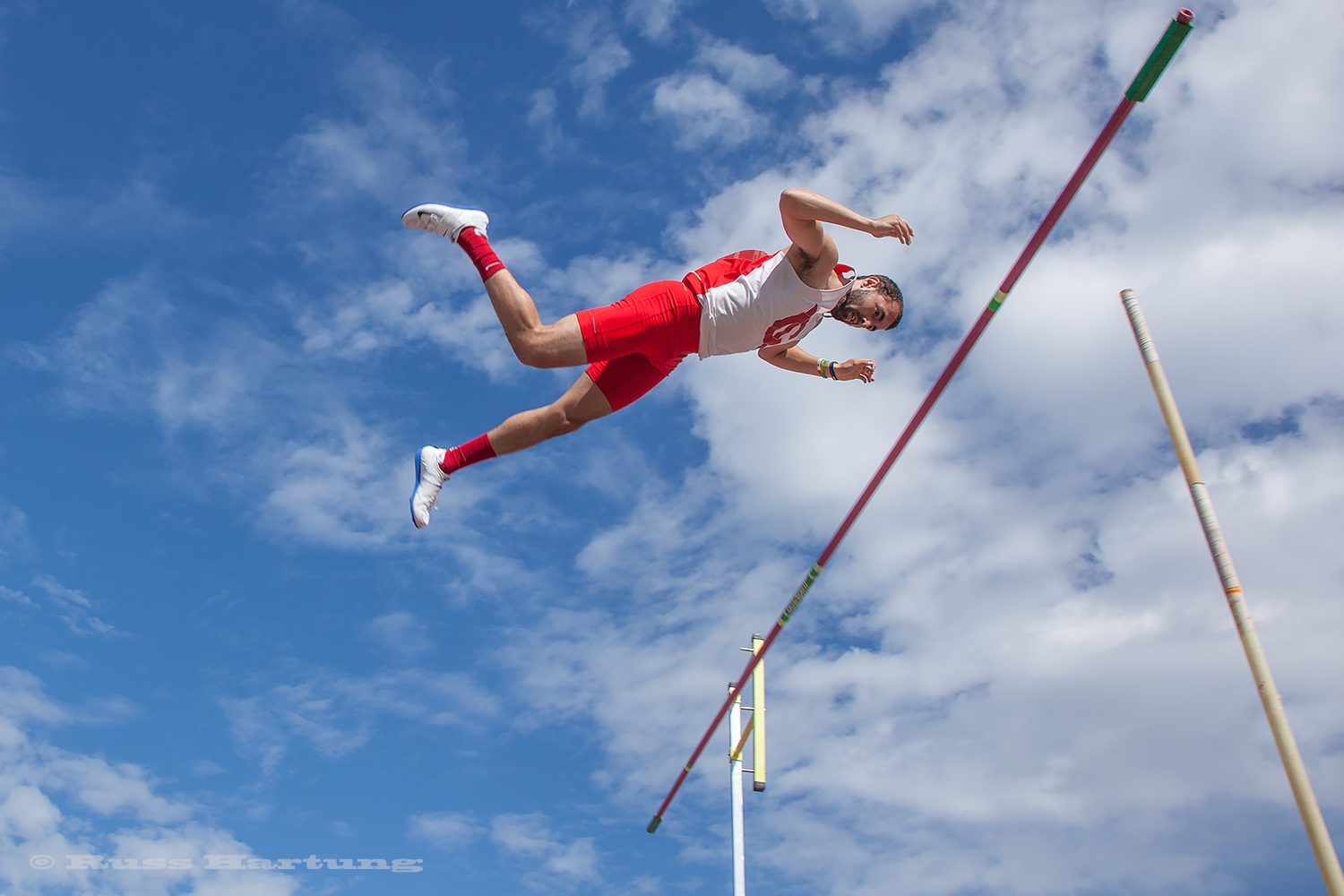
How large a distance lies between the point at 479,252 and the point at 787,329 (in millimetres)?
1739

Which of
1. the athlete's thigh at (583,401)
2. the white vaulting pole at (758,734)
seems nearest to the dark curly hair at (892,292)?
the athlete's thigh at (583,401)

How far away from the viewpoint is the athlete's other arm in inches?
237

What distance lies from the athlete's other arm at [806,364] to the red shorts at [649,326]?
984 mm

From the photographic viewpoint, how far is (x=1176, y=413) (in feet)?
11.9

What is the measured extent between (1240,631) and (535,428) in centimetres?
363

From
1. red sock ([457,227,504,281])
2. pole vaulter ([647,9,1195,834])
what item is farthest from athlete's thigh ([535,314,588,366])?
pole vaulter ([647,9,1195,834])

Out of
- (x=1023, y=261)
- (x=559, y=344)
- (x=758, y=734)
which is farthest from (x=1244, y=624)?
(x=758, y=734)

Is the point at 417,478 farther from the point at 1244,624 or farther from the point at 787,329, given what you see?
the point at 1244,624

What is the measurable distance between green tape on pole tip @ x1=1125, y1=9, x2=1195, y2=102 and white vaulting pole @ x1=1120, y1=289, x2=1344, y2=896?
2.76 ft

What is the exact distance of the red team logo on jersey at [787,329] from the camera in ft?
16.6

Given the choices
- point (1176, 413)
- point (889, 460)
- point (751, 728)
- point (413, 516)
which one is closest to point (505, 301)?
point (413, 516)

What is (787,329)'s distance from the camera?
515 centimetres

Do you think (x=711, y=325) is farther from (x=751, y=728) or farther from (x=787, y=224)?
(x=751, y=728)

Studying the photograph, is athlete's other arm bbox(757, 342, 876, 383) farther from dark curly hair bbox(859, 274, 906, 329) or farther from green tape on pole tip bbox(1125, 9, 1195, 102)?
green tape on pole tip bbox(1125, 9, 1195, 102)
